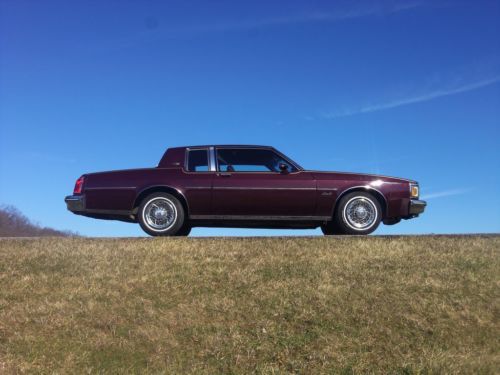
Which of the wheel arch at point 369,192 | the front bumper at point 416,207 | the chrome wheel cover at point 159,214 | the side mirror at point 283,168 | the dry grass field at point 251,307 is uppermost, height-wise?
the side mirror at point 283,168

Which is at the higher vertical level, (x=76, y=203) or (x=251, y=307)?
(x=76, y=203)

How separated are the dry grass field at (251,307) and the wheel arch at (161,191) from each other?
35.1 inches

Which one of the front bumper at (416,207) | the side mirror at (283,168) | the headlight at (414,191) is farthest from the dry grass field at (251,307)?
the side mirror at (283,168)

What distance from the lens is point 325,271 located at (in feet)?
26.7

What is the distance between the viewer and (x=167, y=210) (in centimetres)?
1022

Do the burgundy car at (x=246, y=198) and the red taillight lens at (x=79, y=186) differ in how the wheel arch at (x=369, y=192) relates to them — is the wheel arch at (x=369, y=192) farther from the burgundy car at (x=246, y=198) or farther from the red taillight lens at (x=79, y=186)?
the red taillight lens at (x=79, y=186)

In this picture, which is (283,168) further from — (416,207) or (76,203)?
(76,203)

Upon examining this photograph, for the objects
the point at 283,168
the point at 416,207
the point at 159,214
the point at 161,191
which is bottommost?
the point at 159,214

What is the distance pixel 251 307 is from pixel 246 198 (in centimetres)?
335

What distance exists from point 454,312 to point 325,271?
1.90 meters

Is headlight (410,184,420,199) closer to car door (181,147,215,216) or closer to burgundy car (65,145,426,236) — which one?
burgundy car (65,145,426,236)

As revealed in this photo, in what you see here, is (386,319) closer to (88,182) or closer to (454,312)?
(454,312)

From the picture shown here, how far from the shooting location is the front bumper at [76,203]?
10461mm

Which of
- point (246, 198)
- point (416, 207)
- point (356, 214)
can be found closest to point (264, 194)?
point (246, 198)
